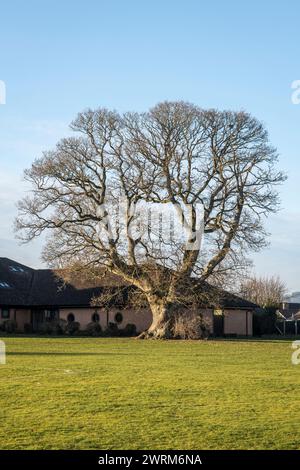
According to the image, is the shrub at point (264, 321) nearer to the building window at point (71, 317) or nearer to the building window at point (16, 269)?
the building window at point (71, 317)

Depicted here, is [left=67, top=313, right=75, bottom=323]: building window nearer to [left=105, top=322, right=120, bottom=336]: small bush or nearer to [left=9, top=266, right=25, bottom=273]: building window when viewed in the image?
[left=105, top=322, right=120, bottom=336]: small bush

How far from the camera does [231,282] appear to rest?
47.0 meters

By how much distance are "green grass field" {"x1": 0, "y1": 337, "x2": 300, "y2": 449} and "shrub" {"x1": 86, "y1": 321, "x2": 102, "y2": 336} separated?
28.1m

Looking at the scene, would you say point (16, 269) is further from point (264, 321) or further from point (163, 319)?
point (264, 321)

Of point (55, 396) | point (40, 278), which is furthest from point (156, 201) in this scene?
point (55, 396)

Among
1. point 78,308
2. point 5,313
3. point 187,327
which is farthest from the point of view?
point 78,308

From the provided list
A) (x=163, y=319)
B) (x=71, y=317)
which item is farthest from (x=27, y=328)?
(x=163, y=319)

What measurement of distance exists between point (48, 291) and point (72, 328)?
631cm

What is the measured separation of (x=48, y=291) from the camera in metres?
60.2

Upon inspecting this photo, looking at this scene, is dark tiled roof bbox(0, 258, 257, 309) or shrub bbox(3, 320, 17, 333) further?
dark tiled roof bbox(0, 258, 257, 309)

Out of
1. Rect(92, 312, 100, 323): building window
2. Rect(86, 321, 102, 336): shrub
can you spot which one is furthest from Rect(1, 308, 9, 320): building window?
Rect(86, 321, 102, 336): shrub

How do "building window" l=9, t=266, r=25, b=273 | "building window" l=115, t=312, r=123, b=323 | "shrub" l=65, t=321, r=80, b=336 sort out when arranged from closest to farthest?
"shrub" l=65, t=321, r=80, b=336
"building window" l=115, t=312, r=123, b=323
"building window" l=9, t=266, r=25, b=273

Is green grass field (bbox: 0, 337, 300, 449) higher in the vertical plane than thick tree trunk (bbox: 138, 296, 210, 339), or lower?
lower

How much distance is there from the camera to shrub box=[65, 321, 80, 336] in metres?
54.4
